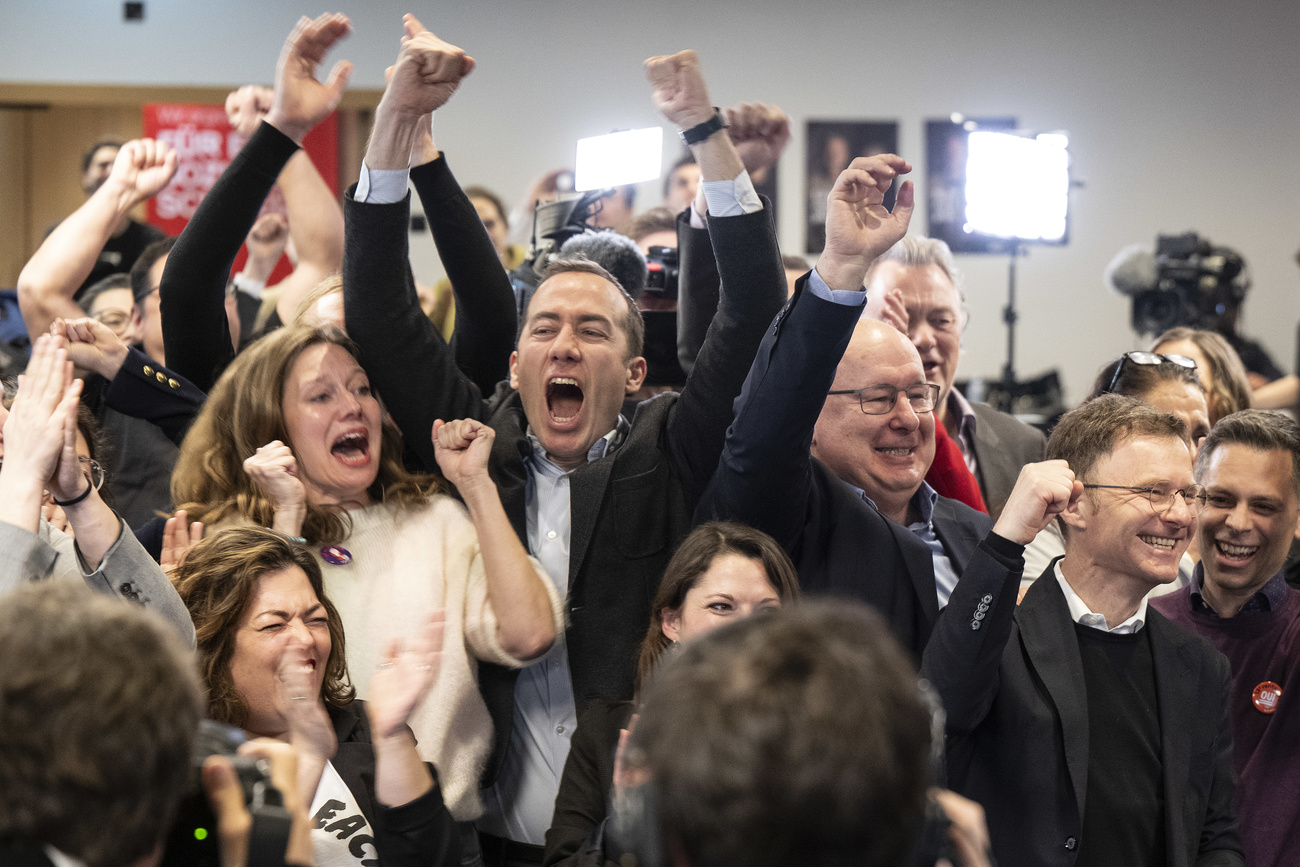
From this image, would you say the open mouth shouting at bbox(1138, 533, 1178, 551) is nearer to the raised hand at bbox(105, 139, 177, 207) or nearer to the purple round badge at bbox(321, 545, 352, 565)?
the purple round badge at bbox(321, 545, 352, 565)

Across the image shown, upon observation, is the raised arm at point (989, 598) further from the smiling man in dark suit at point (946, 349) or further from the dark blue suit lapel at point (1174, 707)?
the smiling man in dark suit at point (946, 349)

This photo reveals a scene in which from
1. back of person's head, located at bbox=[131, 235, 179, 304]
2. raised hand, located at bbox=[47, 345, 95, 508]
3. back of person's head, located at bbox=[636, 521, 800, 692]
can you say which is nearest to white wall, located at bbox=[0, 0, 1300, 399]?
back of person's head, located at bbox=[131, 235, 179, 304]

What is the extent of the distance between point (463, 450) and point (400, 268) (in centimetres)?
39

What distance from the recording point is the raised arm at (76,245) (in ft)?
8.29

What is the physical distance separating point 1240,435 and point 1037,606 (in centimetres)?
62

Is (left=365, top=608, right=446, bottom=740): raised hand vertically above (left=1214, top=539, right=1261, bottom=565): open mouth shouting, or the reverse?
(left=365, top=608, right=446, bottom=740): raised hand

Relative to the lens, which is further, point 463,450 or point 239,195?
point 239,195

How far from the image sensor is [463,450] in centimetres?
198

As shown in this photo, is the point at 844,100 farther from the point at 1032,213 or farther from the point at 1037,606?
the point at 1037,606

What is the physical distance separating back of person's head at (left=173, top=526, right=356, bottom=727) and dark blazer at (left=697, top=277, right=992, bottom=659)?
61 cm

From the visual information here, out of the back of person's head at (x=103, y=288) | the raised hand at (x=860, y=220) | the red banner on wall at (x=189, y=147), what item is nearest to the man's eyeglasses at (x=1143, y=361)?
the raised hand at (x=860, y=220)

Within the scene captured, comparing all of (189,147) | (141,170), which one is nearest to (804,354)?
(141,170)

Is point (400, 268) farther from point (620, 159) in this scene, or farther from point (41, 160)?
point (41, 160)

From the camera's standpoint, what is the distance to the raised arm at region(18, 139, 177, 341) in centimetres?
253
